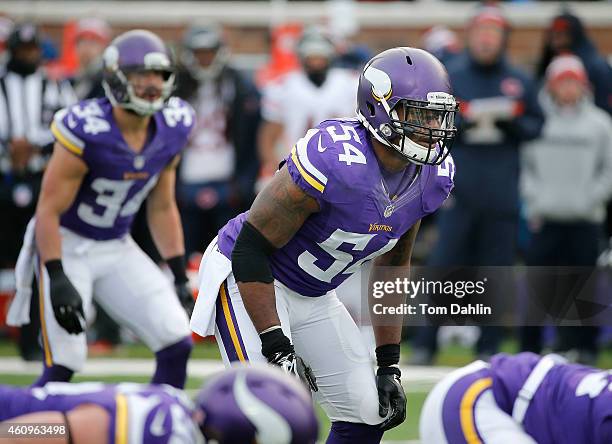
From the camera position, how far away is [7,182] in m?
8.67

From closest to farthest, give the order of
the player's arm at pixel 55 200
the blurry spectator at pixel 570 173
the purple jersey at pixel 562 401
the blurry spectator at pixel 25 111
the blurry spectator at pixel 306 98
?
the purple jersey at pixel 562 401, the player's arm at pixel 55 200, the blurry spectator at pixel 570 173, the blurry spectator at pixel 25 111, the blurry spectator at pixel 306 98

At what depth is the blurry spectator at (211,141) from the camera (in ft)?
28.6

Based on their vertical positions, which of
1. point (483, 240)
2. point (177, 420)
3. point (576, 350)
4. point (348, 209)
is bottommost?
point (576, 350)

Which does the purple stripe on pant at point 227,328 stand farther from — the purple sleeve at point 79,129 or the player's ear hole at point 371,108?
the purple sleeve at point 79,129

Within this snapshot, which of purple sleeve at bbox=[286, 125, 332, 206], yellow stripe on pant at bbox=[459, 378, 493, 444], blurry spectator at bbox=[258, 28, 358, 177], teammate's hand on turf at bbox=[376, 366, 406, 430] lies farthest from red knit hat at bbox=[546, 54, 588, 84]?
yellow stripe on pant at bbox=[459, 378, 493, 444]

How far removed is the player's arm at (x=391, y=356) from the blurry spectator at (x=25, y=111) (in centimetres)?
427

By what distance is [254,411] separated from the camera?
124 inches

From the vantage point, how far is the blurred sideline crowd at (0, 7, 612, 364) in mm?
8031

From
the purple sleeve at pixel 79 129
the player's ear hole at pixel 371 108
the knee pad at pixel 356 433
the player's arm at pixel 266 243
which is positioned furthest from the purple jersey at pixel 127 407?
the purple sleeve at pixel 79 129

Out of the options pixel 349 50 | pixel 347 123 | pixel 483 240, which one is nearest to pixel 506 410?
pixel 347 123

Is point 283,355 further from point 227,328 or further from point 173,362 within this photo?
point 173,362

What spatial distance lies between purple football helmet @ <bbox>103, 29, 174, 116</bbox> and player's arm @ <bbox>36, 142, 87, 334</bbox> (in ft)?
1.15

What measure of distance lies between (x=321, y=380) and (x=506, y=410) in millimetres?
800

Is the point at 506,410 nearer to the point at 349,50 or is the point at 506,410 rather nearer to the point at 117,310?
the point at 117,310
